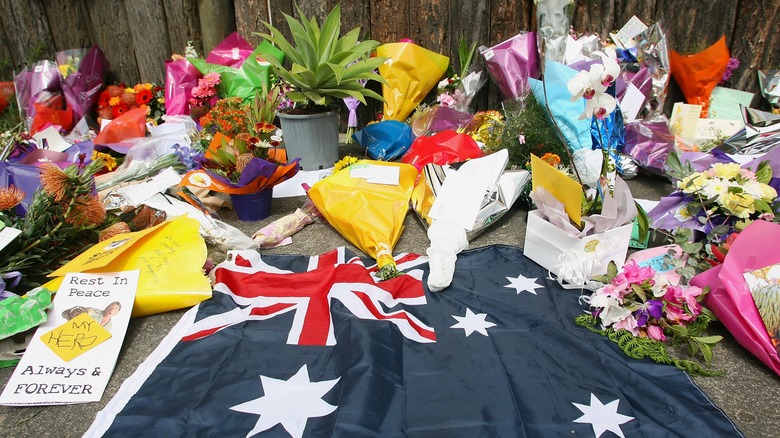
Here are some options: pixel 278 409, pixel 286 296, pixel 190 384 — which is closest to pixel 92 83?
pixel 286 296

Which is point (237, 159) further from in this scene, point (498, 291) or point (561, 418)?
point (561, 418)

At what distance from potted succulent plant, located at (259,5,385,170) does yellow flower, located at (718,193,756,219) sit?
1772mm

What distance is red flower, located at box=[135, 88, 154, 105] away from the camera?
362 cm

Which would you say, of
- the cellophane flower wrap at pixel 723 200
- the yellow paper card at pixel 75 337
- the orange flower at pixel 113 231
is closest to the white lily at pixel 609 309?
the cellophane flower wrap at pixel 723 200

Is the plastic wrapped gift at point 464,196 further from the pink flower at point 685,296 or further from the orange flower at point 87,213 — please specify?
the orange flower at point 87,213

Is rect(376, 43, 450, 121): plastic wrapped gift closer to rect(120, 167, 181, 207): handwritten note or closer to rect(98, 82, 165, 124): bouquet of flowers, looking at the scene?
rect(120, 167, 181, 207): handwritten note

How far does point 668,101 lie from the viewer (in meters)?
3.39

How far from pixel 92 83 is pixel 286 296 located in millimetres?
3143

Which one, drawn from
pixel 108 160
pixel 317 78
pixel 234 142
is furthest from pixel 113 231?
pixel 317 78

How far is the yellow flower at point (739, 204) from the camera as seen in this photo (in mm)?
1705

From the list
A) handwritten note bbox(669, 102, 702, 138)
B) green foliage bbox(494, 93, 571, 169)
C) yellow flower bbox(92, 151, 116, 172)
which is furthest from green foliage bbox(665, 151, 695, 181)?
yellow flower bbox(92, 151, 116, 172)

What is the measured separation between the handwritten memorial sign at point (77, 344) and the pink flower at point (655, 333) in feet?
→ 5.49

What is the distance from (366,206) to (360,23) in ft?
6.30

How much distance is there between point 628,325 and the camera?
58.8 inches
